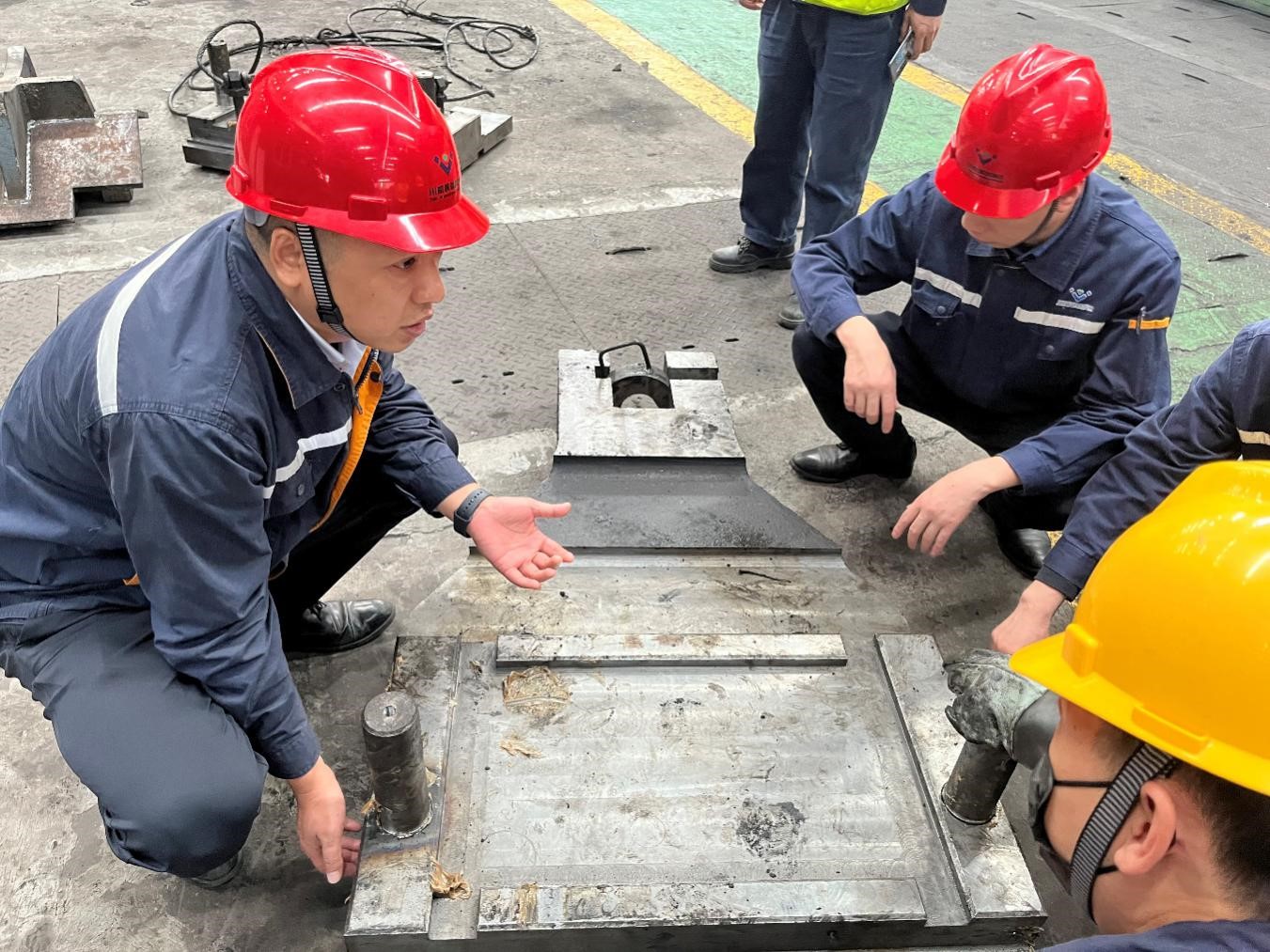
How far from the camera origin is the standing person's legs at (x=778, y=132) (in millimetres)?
3327

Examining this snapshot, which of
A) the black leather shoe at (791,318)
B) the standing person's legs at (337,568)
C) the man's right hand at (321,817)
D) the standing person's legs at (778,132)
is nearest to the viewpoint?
the man's right hand at (321,817)

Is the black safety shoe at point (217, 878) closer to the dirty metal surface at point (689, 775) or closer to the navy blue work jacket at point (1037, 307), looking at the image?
the dirty metal surface at point (689, 775)

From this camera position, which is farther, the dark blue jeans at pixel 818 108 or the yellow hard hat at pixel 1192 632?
the dark blue jeans at pixel 818 108

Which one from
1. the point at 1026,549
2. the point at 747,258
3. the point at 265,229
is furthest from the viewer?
the point at 747,258

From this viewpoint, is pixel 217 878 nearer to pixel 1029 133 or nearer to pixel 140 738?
pixel 140 738

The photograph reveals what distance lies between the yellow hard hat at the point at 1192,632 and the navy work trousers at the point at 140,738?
3.97ft

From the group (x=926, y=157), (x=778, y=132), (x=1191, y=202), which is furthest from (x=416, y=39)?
(x=1191, y=202)

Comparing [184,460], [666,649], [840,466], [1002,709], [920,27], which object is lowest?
[840,466]

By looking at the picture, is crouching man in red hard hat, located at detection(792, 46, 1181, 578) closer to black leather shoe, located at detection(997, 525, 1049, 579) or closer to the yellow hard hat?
black leather shoe, located at detection(997, 525, 1049, 579)

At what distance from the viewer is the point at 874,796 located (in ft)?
5.94

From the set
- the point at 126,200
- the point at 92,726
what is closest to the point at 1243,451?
the point at 92,726

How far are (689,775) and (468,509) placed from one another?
67 centimetres

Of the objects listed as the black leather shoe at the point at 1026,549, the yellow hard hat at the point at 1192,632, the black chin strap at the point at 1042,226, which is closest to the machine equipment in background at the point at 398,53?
A: the black chin strap at the point at 1042,226

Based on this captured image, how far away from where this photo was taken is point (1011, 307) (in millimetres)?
2291
